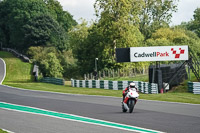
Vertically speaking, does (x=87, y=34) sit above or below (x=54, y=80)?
above

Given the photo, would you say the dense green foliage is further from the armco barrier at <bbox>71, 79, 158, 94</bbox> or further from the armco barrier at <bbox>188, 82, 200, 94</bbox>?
the armco barrier at <bbox>188, 82, 200, 94</bbox>

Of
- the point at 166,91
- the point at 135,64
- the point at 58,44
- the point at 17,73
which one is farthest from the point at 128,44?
the point at 58,44

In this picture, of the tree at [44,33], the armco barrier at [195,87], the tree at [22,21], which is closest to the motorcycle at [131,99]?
the armco barrier at [195,87]

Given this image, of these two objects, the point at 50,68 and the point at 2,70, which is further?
the point at 2,70

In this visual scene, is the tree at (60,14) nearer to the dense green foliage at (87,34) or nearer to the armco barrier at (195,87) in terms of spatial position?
the dense green foliage at (87,34)

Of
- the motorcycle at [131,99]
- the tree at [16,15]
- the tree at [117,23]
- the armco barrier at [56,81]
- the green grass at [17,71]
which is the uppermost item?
the tree at [16,15]

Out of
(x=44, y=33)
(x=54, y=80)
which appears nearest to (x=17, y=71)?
(x=54, y=80)

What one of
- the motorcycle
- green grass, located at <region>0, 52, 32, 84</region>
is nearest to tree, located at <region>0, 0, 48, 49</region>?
green grass, located at <region>0, 52, 32, 84</region>

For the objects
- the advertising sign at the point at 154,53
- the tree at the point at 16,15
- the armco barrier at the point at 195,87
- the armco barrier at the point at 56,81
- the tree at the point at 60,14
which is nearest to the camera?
the armco barrier at the point at 195,87

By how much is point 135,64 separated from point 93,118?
4744 centimetres

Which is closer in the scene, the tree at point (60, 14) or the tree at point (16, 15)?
the tree at point (16, 15)

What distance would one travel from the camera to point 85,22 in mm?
101812

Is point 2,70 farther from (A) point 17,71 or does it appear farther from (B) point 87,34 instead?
(B) point 87,34

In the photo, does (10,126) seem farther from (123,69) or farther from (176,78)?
(123,69)
